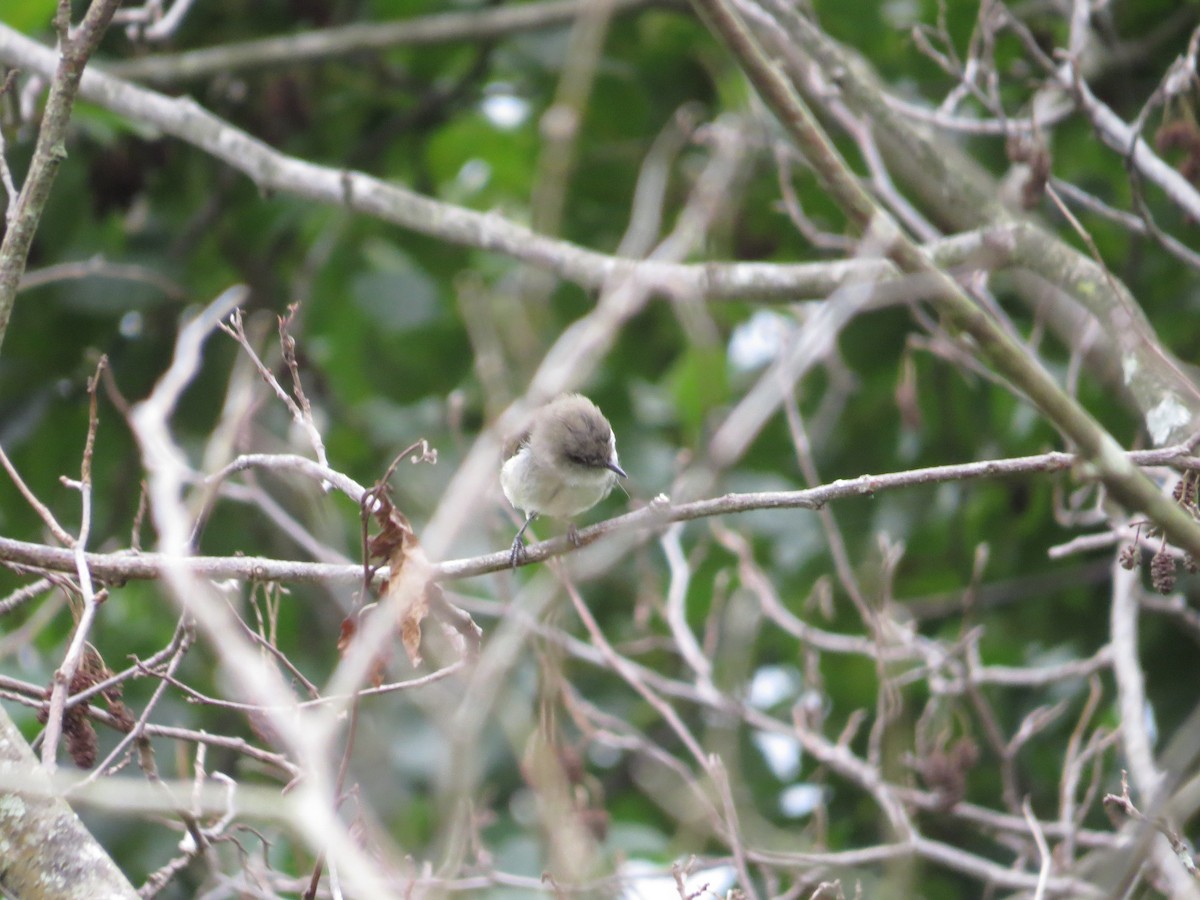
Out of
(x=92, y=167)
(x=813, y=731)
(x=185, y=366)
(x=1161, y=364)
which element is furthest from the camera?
(x=92, y=167)

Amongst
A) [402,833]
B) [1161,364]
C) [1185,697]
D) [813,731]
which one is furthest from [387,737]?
[1161,364]

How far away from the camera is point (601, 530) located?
3.16 m

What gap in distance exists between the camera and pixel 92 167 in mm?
6336

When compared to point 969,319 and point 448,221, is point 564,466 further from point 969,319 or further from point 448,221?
point 969,319

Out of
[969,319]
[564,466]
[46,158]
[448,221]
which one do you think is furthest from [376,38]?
[969,319]

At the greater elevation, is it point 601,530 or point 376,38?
point 376,38

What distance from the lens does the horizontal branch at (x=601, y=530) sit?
2523 mm

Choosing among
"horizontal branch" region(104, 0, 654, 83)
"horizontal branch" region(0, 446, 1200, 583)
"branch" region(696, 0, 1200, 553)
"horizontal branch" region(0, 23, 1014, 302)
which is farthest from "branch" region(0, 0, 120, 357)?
"horizontal branch" region(104, 0, 654, 83)

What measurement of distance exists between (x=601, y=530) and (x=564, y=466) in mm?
1783

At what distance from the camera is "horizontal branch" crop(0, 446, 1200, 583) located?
99.3 inches

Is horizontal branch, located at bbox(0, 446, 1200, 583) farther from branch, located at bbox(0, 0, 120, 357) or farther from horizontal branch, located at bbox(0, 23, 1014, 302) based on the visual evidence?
horizontal branch, located at bbox(0, 23, 1014, 302)

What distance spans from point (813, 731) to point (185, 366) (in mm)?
3010

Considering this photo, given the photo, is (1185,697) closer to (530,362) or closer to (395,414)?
(395,414)

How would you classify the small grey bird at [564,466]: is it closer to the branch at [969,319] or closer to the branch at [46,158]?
the branch at [46,158]
